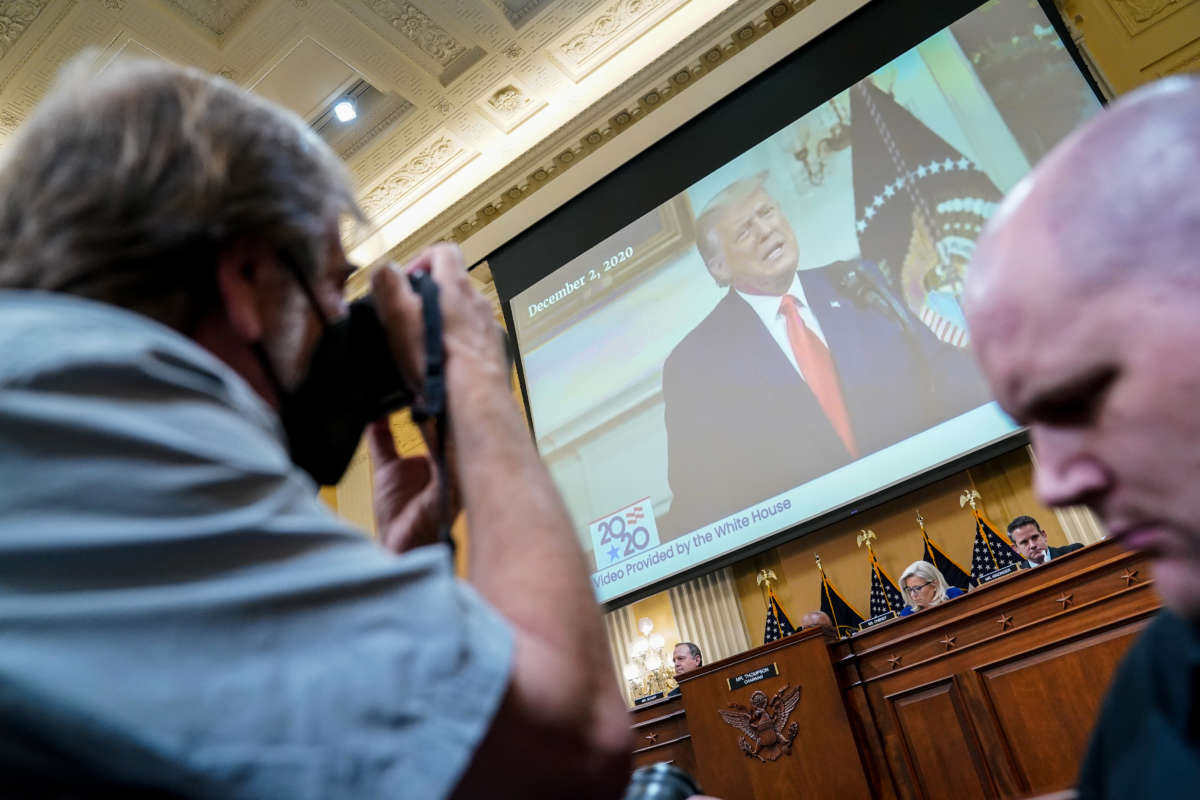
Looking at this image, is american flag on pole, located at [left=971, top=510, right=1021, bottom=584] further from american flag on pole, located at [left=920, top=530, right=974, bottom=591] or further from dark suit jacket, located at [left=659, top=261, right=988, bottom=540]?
dark suit jacket, located at [left=659, top=261, right=988, bottom=540]

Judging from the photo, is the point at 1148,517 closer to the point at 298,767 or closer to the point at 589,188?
the point at 298,767

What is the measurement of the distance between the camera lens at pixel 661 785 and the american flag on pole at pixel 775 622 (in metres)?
4.61

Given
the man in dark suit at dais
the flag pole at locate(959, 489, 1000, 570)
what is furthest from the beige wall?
the flag pole at locate(959, 489, 1000, 570)

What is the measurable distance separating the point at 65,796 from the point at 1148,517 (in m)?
0.55

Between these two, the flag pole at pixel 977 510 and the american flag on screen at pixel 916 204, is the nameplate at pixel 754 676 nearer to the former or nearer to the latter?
the flag pole at pixel 977 510

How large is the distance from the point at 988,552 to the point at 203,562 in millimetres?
4989

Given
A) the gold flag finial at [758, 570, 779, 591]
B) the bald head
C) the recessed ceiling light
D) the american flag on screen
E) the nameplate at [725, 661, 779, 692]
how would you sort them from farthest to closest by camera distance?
the recessed ceiling light < the gold flag finial at [758, 570, 779, 591] < the american flag on screen < the nameplate at [725, 661, 779, 692] < the bald head

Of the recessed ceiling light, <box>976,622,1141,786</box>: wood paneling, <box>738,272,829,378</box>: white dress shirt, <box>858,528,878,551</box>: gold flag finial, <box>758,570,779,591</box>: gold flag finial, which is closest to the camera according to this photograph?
<box>976,622,1141,786</box>: wood paneling

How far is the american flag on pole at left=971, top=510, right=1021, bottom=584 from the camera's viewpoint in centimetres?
463

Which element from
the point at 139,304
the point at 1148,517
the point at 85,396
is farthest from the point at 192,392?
the point at 1148,517

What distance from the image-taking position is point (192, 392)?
509mm

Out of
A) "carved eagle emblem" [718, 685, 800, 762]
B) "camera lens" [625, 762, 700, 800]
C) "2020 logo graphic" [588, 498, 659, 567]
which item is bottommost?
"camera lens" [625, 762, 700, 800]

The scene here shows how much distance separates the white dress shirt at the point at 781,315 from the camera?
488cm

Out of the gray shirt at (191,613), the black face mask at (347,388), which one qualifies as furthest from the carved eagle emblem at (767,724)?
the gray shirt at (191,613)
